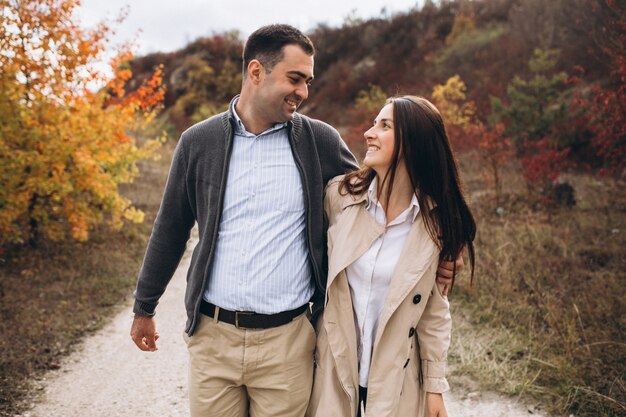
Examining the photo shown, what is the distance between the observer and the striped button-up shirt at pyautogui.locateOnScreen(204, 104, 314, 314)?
6.88 ft

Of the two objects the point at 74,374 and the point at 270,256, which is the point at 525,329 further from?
the point at 74,374

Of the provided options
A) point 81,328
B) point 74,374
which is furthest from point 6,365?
point 81,328

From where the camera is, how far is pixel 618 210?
7.99 m

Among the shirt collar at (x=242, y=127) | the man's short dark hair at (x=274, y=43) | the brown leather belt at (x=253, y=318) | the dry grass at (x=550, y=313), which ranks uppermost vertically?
the man's short dark hair at (x=274, y=43)

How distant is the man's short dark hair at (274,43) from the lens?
2.23m

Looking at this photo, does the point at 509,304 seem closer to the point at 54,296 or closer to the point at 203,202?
the point at 203,202

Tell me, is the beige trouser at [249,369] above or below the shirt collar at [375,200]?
below

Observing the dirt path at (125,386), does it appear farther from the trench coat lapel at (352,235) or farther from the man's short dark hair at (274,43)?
the man's short dark hair at (274,43)

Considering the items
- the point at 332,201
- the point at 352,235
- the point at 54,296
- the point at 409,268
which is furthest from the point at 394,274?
the point at 54,296

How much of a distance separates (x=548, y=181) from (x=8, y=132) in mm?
8337

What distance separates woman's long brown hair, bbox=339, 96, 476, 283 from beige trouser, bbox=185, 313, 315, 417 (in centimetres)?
73

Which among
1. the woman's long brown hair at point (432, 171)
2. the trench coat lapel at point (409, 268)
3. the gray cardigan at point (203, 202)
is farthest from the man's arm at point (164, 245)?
the trench coat lapel at point (409, 268)

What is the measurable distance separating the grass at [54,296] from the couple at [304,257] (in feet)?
8.43

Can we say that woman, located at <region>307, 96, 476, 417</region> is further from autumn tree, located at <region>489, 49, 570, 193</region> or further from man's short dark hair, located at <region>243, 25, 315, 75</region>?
autumn tree, located at <region>489, 49, 570, 193</region>
